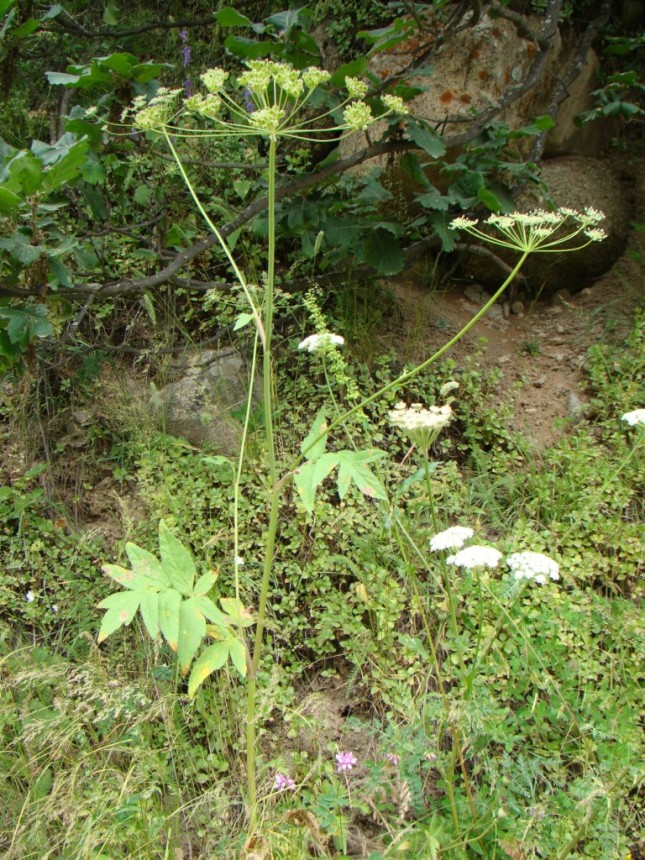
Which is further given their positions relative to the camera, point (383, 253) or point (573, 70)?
point (573, 70)

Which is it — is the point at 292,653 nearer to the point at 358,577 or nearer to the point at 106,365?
the point at 358,577

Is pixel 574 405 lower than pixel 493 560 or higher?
lower

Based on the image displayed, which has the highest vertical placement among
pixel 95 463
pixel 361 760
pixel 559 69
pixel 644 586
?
pixel 559 69

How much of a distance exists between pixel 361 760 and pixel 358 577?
0.64 metres

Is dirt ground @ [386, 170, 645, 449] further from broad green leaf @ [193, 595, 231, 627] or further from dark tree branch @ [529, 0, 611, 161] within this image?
broad green leaf @ [193, 595, 231, 627]

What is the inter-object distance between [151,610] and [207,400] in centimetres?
199

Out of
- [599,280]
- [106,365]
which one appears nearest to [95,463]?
[106,365]

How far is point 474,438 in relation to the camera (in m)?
3.28

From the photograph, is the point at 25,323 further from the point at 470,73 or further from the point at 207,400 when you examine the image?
the point at 470,73

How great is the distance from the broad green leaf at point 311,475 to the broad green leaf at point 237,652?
0.37 meters

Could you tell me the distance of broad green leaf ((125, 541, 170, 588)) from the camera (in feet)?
5.23

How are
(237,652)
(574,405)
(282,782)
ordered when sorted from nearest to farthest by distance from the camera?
1. (237,652)
2. (282,782)
3. (574,405)

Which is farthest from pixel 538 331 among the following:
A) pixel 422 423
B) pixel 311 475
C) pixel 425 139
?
pixel 311 475

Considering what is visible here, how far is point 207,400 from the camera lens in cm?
339
